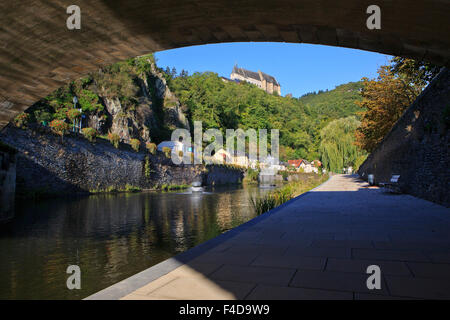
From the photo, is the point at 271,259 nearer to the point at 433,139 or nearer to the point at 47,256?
the point at 47,256

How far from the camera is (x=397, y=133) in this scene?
14164 mm

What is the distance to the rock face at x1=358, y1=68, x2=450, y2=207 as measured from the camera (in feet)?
26.6

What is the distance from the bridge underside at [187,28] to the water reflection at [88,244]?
3280 millimetres

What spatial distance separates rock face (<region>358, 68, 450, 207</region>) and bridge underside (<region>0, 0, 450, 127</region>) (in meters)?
4.94

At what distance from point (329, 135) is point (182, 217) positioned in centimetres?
3004

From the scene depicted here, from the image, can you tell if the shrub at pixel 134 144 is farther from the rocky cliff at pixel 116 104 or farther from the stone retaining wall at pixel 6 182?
the stone retaining wall at pixel 6 182

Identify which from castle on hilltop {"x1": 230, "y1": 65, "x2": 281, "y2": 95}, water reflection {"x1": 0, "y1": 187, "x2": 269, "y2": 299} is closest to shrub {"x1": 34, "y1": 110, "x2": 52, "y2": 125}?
water reflection {"x1": 0, "y1": 187, "x2": 269, "y2": 299}

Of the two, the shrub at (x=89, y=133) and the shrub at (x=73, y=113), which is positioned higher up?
the shrub at (x=73, y=113)

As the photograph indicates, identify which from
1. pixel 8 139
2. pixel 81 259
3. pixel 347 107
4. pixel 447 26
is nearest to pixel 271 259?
pixel 447 26

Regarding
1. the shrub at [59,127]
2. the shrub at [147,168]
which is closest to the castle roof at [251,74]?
the shrub at [147,168]

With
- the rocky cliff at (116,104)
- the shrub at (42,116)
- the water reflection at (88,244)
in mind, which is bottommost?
the water reflection at (88,244)

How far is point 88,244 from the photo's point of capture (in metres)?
7.20

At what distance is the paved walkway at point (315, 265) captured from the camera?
2.55m

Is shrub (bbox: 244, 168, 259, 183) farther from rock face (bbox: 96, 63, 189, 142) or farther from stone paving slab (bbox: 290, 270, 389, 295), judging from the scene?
stone paving slab (bbox: 290, 270, 389, 295)
